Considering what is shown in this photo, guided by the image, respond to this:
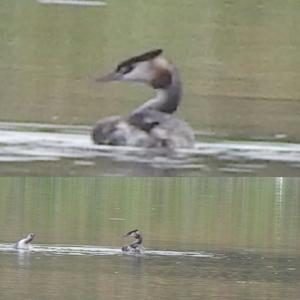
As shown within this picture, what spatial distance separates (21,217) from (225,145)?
1.04m

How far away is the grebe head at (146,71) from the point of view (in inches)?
274

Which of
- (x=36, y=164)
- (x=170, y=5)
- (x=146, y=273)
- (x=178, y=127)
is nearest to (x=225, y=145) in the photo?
(x=178, y=127)

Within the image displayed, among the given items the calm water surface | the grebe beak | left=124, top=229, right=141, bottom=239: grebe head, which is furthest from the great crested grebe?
left=124, top=229, right=141, bottom=239: grebe head

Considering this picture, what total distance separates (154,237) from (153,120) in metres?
0.53

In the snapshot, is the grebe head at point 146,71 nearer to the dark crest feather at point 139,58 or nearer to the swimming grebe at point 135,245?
the dark crest feather at point 139,58

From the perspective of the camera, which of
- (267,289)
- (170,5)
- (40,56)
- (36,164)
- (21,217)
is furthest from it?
(170,5)

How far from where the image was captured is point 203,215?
723cm

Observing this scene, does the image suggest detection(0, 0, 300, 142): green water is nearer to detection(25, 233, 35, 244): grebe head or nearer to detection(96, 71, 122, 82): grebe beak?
detection(96, 71, 122, 82): grebe beak

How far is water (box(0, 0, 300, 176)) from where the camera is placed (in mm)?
6816

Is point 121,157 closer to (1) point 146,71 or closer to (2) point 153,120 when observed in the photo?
(2) point 153,120

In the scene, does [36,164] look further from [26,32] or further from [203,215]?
[26,32]

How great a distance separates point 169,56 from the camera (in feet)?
25.9

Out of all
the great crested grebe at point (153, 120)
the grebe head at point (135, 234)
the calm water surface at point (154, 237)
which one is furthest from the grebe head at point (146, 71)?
the grebe head at point (135, 234)

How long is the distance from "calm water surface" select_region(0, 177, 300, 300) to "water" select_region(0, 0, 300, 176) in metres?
0.28
